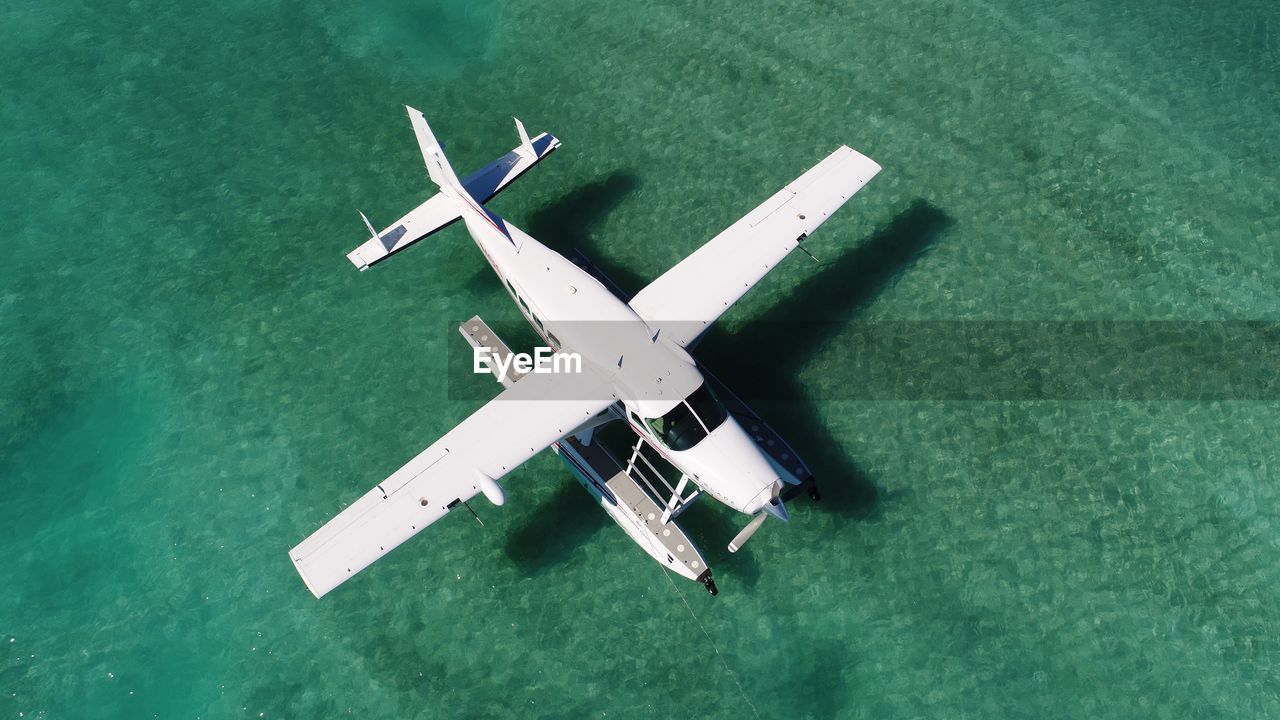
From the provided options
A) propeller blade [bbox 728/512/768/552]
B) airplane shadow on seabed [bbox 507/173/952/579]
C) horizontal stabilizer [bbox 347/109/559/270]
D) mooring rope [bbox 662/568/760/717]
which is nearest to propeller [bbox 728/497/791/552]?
propeller blade [bbox 728/512/768/552]

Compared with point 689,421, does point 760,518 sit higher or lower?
lower

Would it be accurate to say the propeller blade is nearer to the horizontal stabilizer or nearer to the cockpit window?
the cockpit window

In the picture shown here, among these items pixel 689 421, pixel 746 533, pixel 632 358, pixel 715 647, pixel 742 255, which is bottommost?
pixel 715 647

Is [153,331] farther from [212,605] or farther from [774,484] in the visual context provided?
[774,484]

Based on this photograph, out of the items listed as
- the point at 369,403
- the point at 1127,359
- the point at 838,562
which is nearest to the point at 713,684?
the point at 838,562

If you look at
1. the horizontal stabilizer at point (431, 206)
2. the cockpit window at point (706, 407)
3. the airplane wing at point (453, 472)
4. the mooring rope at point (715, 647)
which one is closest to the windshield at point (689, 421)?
the cockpit window at point (706, 407)
